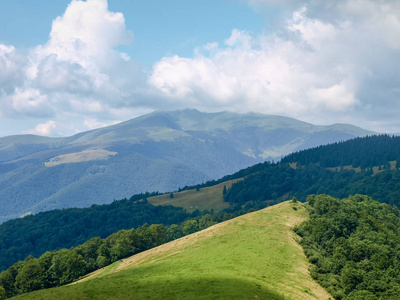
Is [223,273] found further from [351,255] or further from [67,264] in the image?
[67,264]

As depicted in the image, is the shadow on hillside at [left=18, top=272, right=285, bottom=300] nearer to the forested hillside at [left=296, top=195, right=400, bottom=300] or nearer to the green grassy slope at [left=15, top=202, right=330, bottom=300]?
the green grassy slope at [left=15, top=202, right=330, bottom=300]

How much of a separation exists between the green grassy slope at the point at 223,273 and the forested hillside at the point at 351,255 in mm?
3908

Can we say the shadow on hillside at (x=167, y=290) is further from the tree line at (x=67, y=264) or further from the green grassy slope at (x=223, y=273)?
the tree line at (x=67, y=264)

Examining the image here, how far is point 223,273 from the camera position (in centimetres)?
6209

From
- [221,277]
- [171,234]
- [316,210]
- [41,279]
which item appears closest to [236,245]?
[221,277]

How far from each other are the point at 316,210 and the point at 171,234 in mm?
103487

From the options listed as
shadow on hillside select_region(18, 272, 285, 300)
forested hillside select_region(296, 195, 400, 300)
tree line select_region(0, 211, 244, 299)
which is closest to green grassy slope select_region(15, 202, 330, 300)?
shadow on hillside select_region(18, 272, 285, 300)

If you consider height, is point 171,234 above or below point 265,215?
below

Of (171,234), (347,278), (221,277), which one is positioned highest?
(221,277)

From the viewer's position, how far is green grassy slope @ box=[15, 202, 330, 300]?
5162 centimetres

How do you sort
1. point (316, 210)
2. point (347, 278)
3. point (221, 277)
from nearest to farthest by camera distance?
point (221, 277), point (347, 278), point (316, 210)

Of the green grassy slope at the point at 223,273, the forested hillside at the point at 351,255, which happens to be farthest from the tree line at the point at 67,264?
the forested hillside at the point at 351,255

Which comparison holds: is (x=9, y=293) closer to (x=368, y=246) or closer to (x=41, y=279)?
(x=41, y=279)

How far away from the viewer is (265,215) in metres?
115
